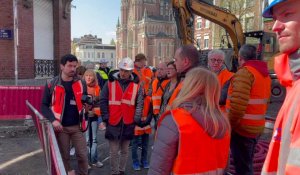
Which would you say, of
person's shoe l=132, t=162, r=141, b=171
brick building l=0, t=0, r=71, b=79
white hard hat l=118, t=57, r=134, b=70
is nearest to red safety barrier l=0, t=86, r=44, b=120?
brick building l=0, t=0, r=71, b=79

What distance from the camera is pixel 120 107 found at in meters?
4.89

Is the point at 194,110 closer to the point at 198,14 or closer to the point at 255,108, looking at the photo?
the point at 255,108

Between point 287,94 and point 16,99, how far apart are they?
8.41 metres

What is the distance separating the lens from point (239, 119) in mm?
3893

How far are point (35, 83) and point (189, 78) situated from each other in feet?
31.9

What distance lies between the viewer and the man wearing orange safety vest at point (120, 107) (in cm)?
486

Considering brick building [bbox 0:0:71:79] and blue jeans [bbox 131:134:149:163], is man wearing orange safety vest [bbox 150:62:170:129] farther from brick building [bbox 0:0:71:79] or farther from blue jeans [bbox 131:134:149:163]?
brick building [bbox 0:0:71:79]

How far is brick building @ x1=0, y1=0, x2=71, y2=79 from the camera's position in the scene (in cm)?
1015

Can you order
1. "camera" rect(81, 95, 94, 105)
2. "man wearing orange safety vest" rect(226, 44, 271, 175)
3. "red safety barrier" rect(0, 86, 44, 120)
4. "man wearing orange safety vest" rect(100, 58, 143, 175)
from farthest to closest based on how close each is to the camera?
"red safety barrier" rect(0, 86, 44, 120) < "man wearing orange safety vest" rect(100, 58, 143, 175) < "camera" rect(81, 95, 94, 105) < "man wearing orange safety vest" rect(226, 44, 271, 175)

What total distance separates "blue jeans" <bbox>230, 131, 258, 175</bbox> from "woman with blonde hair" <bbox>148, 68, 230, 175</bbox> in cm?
184

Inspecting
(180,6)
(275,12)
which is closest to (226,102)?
(275,12)

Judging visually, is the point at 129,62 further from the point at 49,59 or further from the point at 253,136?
the point at 49,59

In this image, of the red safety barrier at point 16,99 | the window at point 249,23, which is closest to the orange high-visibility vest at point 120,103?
the red safety barrier at point 16,99

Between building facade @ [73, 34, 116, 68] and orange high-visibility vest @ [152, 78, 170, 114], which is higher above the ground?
building facade @ [73, 34, 116, 68]
